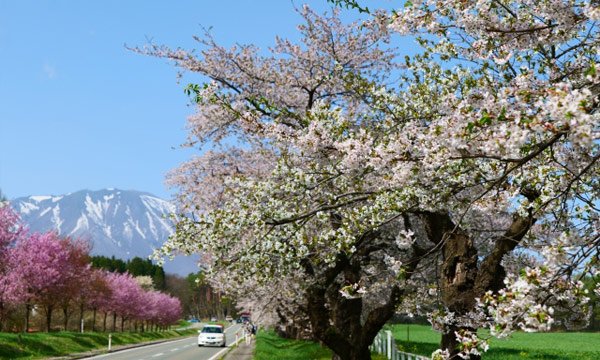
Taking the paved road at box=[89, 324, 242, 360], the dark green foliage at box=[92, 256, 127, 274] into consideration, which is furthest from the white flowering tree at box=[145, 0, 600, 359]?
the dark green foliage at box=[92, 256, 127, 274]

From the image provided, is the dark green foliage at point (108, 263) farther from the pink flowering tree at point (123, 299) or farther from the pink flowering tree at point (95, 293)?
the pink flowering tree at point (95, 293)

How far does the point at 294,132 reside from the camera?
410 inches

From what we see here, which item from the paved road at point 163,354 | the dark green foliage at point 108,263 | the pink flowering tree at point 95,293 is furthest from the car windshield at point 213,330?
the dark green foliage at point 108,263

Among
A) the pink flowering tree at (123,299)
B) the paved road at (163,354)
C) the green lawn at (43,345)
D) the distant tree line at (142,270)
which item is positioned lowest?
the paved road at (163,354)

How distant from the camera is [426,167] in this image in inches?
262

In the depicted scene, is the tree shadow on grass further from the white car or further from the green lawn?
the white car

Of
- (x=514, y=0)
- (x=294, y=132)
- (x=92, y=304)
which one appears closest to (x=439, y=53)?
(x=514, y=0)

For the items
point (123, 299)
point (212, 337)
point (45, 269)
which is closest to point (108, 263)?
point (123, 299)

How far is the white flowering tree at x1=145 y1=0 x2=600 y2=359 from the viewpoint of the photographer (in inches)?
201

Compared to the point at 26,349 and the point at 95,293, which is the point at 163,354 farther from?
the point at 95,293

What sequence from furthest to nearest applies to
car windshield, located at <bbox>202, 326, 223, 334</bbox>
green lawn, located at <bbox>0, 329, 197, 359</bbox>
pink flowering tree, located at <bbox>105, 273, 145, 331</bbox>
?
pink flowering tree, located at <bbox>105, 273, 145, 331</bbox> → car windshield, located at <bbox>202, 326, 223, 334</bbox> → green lawn, located at <bbox>0, 329, 197, 359</bbox>

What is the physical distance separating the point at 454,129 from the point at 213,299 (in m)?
168

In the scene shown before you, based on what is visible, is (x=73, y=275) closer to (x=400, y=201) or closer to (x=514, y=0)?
(x=400, y=201)

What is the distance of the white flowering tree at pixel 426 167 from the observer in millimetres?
5109
